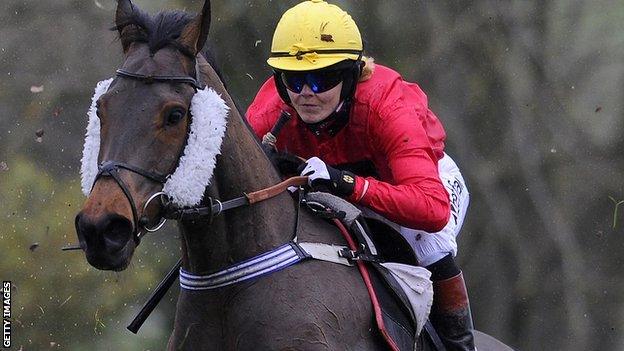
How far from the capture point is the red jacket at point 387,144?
13.9 feet

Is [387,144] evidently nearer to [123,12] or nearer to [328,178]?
[328,178]

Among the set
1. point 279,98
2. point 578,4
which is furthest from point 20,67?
point 578,4

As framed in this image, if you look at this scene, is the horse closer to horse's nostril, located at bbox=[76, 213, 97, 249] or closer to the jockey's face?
horse's nostril, located at bbox=[76, 213, 97, 249]

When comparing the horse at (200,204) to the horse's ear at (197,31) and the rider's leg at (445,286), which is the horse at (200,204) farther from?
the rider's leg at (445,286)

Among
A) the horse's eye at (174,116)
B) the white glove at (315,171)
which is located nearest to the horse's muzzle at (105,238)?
the horse's eye at (174,116)

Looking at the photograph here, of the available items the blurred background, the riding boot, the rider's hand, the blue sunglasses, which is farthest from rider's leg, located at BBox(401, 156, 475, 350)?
the blurred background

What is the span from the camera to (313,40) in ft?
14.6

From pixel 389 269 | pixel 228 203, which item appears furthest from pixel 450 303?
pixel 228 203

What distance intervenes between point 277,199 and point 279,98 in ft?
2.88

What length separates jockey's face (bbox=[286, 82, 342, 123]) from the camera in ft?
14.7

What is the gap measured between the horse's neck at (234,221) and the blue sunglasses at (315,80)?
1.69ft

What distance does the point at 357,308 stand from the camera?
4047 millimetres

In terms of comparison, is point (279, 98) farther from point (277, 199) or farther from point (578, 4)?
point (578, 4)

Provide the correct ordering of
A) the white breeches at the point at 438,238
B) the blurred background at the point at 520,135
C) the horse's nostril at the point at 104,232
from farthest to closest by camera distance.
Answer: the blurred background at the point at 520,135, the white breeches at the point at 438,238, the horse's nostril at the point at 104,232
